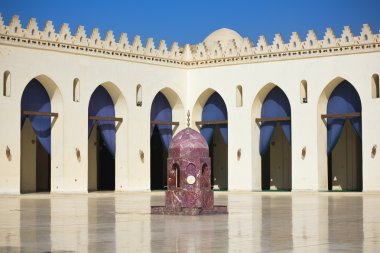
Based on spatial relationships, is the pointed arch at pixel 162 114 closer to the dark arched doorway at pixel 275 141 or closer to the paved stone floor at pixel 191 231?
the dark arched doorway at pixel 275 141

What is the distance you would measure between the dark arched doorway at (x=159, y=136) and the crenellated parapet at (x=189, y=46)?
5.45 feet

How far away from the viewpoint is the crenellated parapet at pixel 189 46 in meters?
28.1

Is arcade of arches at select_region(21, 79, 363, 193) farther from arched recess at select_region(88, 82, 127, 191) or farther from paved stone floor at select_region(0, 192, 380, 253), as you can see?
paved stone floor at select_region(0, 192, 380, 253)

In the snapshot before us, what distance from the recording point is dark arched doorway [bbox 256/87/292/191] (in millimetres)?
31062

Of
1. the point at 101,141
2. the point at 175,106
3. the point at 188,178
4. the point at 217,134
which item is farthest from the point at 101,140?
the point at 188,178

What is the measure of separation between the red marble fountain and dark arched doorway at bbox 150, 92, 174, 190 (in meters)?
15.1

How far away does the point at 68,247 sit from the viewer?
32.9 ft

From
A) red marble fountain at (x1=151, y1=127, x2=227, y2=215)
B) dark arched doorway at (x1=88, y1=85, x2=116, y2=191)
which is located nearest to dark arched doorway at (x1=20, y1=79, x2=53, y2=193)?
dark arched doorway at (x1=88, y1=85, x2=116, y2=191)

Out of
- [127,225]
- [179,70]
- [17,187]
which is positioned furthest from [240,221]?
[179,70]

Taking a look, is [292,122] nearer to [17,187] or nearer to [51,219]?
[17,187]

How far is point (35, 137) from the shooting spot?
3109 cm

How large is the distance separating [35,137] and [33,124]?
2623mm

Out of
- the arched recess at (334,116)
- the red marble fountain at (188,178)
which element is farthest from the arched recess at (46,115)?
the red marble fountain at (188,178)

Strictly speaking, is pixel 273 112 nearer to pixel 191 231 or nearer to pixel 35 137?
pixel 35 137
